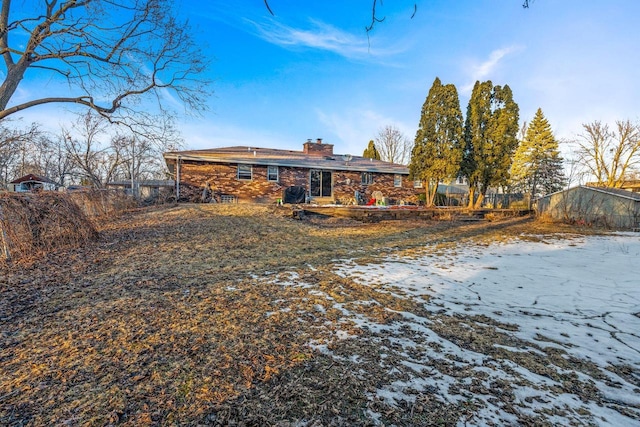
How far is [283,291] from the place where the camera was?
3361 mm

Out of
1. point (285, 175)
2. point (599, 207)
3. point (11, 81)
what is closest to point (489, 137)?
point (599, 207)

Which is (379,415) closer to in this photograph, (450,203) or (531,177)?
(450,203)

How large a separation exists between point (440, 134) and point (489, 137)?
8.19 ft

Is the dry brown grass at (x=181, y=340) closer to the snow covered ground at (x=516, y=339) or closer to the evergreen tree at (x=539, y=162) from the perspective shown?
the snow covered ground at (x=516, y=339)

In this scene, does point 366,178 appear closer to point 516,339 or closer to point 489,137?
point 489,137

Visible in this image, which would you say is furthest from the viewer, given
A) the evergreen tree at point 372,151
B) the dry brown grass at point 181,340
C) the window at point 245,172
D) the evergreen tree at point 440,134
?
the evergreen tree at point 372,151

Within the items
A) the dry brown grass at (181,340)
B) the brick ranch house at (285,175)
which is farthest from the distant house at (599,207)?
the dry brown grass at (181,340)

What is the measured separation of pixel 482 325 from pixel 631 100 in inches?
868

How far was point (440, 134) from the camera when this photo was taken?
14625mm

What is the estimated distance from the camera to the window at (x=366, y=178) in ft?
57.1

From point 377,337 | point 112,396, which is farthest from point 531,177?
point 112,396

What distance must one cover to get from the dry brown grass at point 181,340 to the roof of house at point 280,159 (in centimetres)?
960

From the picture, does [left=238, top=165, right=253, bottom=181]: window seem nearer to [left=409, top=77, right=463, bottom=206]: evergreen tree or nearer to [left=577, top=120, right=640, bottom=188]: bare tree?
[left=409, top=77, right=463, bottom=206]: evergreen tree

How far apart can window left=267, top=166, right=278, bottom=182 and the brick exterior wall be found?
0.55 ft
